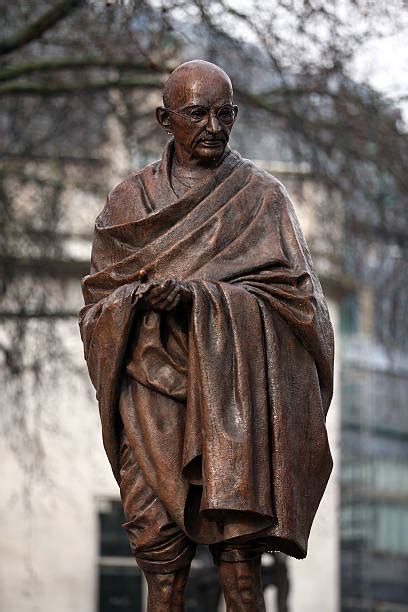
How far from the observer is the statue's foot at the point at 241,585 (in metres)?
8.20

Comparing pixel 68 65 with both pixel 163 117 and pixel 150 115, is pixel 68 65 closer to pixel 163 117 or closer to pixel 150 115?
pixel 150 115

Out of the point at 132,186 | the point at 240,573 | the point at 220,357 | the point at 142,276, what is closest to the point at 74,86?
the point at 132,186

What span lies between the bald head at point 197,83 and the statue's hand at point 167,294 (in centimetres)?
75

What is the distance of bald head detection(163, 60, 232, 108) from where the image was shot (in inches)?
329

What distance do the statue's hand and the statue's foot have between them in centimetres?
100

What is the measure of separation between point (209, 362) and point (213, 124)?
3.07ft

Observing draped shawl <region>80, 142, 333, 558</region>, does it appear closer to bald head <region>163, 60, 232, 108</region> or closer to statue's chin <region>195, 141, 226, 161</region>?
statue's chin <region>195, 141, 226, 161</region>

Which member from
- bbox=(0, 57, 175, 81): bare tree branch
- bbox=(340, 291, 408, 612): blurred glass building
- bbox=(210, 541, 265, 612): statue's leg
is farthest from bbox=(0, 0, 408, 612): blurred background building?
bbox=(210, 541, 265, 612): statue's leg

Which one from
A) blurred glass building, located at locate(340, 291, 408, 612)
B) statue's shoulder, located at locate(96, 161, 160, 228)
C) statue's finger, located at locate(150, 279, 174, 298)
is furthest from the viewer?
blurred glass building, located at locate(340, 291, 408, 612)

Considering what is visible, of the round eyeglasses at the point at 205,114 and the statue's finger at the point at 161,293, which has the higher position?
the round eyeglasses at the point at 205,114

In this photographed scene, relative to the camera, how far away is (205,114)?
8383 mm

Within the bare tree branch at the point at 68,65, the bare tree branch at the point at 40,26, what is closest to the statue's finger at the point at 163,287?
the bare tree branch at the point at 40,26

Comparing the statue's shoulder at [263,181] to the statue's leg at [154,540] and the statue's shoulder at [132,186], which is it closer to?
the statue's shoulder at [132,186]

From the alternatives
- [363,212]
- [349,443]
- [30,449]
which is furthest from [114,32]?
[349,443]
